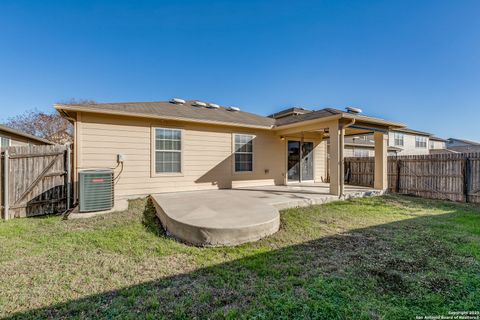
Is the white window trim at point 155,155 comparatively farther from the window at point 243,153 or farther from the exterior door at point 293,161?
the exterior door at point 293,161

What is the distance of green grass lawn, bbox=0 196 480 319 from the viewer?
7.02 feet

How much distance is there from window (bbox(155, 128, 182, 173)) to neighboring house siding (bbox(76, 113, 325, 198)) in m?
0.15

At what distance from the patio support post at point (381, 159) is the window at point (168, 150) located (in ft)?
26.0

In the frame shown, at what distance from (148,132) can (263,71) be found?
7.99 meters

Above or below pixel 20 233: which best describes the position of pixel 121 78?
above

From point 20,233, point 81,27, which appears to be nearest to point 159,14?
point 81,27

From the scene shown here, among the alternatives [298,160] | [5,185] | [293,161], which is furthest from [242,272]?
[298,160]

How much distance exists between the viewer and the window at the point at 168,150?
24.7ft

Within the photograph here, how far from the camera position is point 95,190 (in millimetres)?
5457

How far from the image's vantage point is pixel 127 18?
9.22 m

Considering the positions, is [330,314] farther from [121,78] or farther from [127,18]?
[121,78]

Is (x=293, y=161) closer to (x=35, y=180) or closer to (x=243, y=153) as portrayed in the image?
(x=243, y=153)

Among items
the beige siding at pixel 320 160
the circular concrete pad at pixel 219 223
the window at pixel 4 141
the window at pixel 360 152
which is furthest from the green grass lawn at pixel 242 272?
the window at pixel 360 152

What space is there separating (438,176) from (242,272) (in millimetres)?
9478
